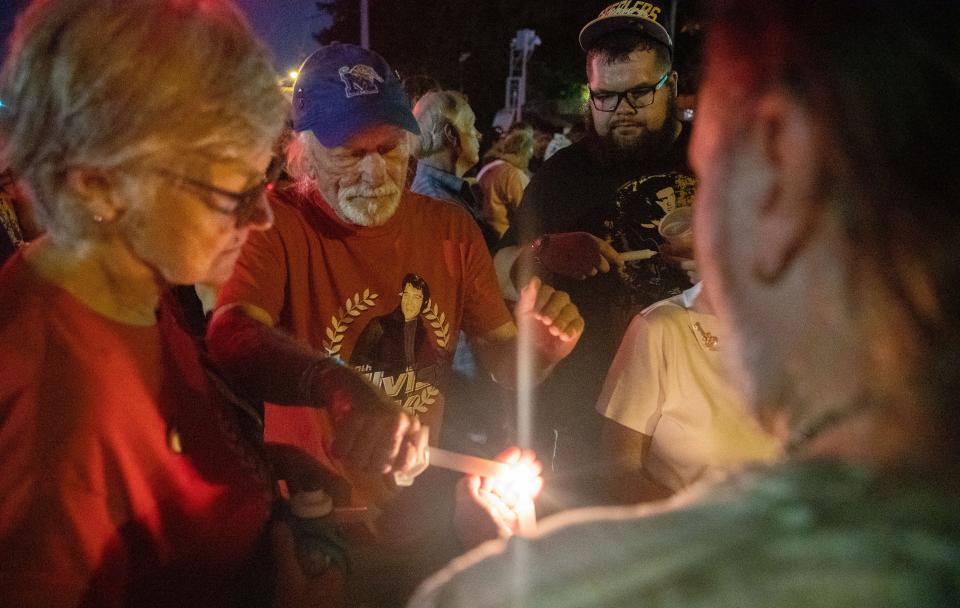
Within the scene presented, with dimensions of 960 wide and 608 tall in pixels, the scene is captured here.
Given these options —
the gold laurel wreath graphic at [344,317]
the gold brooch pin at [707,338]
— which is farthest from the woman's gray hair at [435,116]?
the gold brooch pin at [707,338]

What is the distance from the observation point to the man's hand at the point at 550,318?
7.57 ft

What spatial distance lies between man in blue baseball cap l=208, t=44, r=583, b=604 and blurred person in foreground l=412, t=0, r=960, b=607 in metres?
1.51

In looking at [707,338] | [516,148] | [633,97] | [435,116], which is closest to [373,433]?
[707,338]

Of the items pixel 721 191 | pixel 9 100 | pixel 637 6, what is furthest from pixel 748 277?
pixel 637 6

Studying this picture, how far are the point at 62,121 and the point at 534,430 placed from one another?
277cm

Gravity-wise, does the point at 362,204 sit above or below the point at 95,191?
above

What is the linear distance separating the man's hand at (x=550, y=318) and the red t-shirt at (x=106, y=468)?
1121 millimetres

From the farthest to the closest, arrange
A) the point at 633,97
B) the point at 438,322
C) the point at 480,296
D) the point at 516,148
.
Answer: the point at 516,148 < the point at 633,97 < the point at 480,296 < the point at 438,322

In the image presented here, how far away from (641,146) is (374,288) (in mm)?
1666

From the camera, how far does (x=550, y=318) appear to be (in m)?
2.30

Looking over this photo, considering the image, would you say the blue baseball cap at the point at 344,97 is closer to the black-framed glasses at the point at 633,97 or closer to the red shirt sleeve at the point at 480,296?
the red shirt sleeve at the point at 480,296

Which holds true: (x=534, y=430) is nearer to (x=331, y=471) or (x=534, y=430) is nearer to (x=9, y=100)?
(x=331, y=471)

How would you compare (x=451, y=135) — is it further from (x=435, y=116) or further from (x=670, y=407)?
(x=670, y=407)

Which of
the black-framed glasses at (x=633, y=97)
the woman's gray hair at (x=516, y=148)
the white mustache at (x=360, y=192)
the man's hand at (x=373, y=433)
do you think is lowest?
the man's hand at (x=373, y=433)
